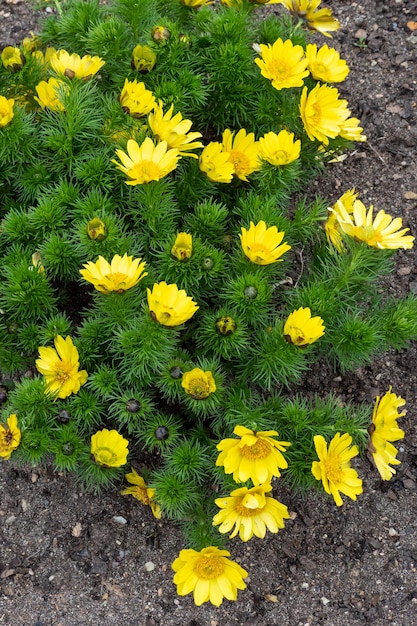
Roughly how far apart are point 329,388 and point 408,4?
8.08ft

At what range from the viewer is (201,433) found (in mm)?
2654

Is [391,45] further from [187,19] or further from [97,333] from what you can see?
[97,333]

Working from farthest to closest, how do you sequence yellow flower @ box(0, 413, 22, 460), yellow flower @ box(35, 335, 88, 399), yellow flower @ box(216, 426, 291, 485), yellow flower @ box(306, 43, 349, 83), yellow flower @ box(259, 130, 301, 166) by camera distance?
yellow flower @ box(306, 43, 349, 83)
yellow flower @ box(259, 130, 301, 166)
yellow flower @ box(35, 335, 88, 399)
yellow flower @ box(0, 413, 22, 460)
yellow flower @ box(216, 426, 291, 485)

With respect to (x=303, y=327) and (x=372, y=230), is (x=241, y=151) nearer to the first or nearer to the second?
(x=372, y=230)

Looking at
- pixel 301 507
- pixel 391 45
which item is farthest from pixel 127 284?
pixel 391 45

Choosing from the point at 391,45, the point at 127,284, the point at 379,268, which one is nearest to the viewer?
the point at 127,284

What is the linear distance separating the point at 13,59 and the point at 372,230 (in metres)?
1.56

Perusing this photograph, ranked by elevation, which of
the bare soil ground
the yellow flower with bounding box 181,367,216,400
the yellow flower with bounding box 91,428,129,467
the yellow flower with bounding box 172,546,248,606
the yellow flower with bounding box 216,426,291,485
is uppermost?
the yellow flower with bounding box 181,367,216,400

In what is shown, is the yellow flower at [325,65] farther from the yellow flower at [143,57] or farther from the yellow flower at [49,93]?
the yellow flower at [49,93]

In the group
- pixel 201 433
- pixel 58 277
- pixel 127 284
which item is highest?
pixel 127 284

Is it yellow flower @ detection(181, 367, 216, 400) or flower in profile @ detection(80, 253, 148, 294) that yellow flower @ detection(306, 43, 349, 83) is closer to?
flower in profile @ detection(80, 253, 148, 294)

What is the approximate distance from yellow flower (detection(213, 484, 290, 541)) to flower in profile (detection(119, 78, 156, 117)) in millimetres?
1452

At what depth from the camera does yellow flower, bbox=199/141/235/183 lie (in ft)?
8.82

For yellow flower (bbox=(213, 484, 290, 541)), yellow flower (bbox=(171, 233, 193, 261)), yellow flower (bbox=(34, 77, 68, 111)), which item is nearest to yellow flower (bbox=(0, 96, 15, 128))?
yellow flower (bbox=(34, 77, 68, 111))
